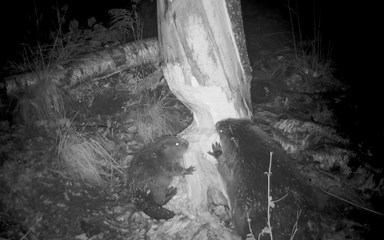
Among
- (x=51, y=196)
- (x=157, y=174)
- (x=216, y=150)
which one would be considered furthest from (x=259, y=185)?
(x=51, y=196)

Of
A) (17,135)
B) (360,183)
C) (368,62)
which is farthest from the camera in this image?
(368,62)

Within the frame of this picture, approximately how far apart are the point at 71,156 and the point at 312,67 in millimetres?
4707

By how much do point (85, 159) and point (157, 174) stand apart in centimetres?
99

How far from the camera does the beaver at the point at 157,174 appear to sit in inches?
115

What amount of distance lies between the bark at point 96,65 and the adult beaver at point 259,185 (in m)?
2.90

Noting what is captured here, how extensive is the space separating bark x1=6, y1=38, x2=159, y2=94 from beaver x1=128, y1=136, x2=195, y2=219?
1978mm

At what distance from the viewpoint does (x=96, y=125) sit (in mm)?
3768

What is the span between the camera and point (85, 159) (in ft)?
10.4

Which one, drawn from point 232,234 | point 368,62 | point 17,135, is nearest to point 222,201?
point 232,234

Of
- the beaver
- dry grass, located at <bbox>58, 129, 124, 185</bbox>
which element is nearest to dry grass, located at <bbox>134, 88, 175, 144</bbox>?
the beaver

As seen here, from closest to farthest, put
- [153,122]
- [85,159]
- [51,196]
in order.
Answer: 1. [51,196]
2. [85,159]
3. [153,122]

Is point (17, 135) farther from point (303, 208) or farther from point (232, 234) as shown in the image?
point (303, 208)

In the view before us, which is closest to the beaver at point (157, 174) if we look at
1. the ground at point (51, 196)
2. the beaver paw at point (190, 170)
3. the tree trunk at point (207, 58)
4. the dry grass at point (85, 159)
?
the beaver paw at point (190, 170)

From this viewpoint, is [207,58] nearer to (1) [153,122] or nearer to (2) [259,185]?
(2) [259,185]
